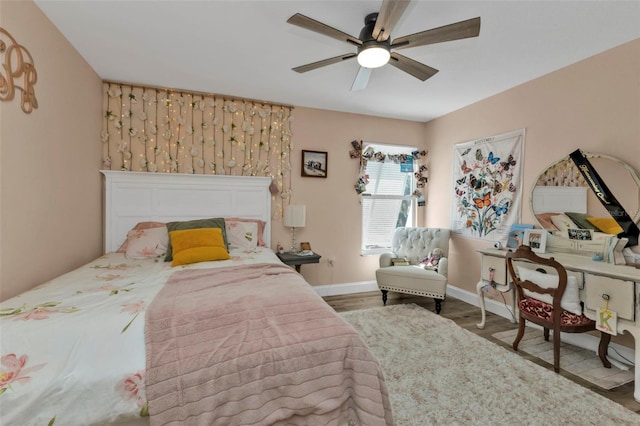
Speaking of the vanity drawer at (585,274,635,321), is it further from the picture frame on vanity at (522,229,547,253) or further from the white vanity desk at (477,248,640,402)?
the picture frame on vanity at (522,229,547,253)

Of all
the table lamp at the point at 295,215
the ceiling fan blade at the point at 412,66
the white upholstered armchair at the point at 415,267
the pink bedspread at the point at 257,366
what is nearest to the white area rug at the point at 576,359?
the white upholstered armchair at the point at 415,267

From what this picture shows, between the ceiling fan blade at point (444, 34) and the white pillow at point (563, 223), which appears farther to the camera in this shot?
the white pillow at point (563, 223)

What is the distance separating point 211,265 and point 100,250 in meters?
1.61

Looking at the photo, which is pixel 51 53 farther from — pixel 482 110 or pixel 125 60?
pixel 482 110

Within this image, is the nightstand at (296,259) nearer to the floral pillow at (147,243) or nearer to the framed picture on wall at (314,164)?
the framed picture on wall at (314,164)

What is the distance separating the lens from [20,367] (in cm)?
98

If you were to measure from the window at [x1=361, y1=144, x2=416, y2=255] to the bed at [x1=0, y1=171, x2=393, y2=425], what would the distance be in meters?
2.65

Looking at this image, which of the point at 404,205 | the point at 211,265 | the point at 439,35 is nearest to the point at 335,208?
the point at 404,205

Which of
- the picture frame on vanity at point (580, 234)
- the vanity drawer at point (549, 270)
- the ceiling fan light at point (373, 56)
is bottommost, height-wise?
the vanity drawer at point (549, 270)

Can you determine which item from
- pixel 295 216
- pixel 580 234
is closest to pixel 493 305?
pixel 580 234

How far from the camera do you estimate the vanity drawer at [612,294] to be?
1880 millimetres

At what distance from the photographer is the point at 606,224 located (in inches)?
95.0

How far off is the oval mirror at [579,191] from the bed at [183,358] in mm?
2571

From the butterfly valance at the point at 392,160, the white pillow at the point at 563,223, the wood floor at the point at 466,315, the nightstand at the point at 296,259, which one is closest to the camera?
the wood floor at the point at 466,315
